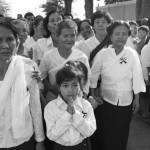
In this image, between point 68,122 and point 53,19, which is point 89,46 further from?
point 68,122

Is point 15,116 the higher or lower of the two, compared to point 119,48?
lower

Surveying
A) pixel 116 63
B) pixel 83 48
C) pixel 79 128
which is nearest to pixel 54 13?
pixel 83 48

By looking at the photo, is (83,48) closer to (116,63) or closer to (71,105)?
(116,63)

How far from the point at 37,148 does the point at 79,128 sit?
418mm

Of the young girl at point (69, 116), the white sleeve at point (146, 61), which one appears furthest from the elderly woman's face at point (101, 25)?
the white sleeve at point (146, 61)

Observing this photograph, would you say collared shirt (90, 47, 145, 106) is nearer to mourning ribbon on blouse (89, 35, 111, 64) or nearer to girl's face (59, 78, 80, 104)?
mourning ribbon on blouse (89, 35, 111, 64)

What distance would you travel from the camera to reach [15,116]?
1.85 metres

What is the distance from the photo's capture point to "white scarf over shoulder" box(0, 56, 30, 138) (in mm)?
1844

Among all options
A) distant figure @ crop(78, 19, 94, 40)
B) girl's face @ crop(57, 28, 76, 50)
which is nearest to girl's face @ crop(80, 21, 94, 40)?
distant figure @ crop(78, 19, 94, 40)

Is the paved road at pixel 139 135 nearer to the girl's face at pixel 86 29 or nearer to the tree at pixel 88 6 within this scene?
the girl's face at pixel 86 29

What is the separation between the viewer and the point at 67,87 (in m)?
2.16

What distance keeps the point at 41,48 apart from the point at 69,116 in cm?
161

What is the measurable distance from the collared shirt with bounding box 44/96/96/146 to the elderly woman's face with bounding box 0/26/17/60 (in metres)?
0.61

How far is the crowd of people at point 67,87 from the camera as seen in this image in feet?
6.22
